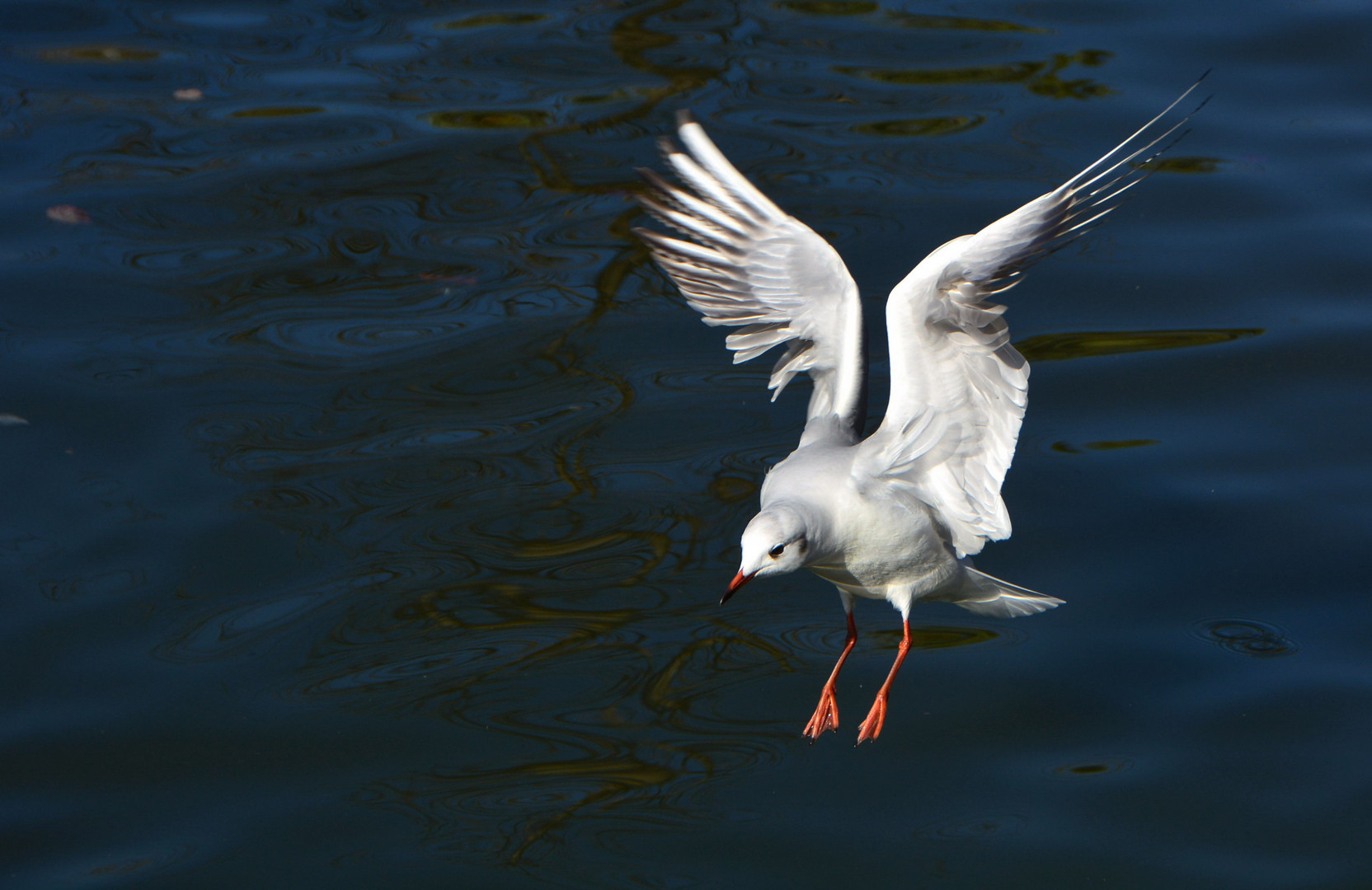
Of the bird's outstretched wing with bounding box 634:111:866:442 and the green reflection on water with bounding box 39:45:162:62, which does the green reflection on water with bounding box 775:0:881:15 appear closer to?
the green reflection on water with bounding box 39:45:162:62

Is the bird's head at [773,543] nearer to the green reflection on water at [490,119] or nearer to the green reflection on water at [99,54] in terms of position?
the green reflection on water at [490,119]

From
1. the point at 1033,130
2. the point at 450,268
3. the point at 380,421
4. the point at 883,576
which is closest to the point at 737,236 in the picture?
the point at 883,576

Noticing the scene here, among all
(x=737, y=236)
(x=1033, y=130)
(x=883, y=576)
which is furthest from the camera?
(x=1033, y=130)

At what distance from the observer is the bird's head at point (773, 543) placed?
4.34 m

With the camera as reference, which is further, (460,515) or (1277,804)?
(460,515)

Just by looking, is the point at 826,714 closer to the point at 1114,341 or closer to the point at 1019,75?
the point at 1114,341

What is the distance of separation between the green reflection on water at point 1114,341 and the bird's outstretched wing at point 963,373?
2.42m

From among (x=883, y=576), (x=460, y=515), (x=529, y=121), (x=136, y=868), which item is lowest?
(x=136, y=868)

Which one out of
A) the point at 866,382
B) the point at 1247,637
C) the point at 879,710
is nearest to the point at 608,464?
the point at 866,382

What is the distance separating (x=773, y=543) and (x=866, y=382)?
3.60 feet

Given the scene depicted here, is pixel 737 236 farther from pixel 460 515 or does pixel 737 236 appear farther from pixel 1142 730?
pixel 1142 730

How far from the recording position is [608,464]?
6613mm

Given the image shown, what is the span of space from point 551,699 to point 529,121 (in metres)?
4.43

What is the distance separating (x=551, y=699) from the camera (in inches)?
219
